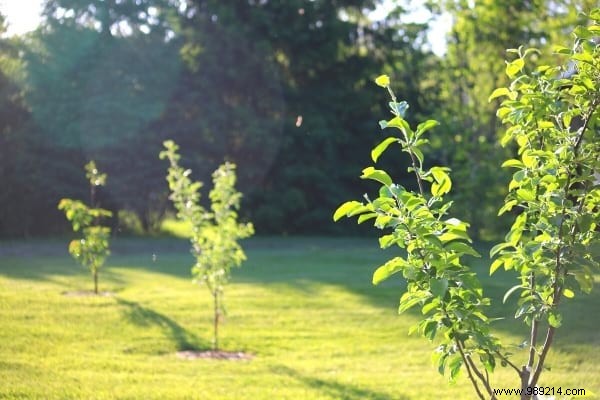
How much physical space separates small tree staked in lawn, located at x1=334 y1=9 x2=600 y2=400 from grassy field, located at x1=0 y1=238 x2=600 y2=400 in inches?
121

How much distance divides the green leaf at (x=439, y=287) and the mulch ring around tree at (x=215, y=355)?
16.5 feet

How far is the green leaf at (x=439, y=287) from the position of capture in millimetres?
2807

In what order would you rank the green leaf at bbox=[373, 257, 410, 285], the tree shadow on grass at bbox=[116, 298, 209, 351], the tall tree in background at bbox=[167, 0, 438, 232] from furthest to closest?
the tall tree in background at bbox=[167, 0, 438, 232]
the tree shadow on grass at bbox=[116, 298, 209, 351]
the green leaf at bbox=[373, 257, 410, 285]

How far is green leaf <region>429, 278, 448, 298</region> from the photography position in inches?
110

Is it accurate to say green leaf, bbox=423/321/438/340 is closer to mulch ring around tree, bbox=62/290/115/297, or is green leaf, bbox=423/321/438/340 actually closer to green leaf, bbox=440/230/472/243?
green leaf, bbox=440/230/472/243

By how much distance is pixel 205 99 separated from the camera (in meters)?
25.9

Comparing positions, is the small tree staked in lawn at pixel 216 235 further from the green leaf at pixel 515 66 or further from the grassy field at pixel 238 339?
the green leaf at pixel 515 66

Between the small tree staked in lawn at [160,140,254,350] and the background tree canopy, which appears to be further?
the background tree canopy

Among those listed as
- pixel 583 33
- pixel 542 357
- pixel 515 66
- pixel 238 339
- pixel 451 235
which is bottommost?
pixel 238 339

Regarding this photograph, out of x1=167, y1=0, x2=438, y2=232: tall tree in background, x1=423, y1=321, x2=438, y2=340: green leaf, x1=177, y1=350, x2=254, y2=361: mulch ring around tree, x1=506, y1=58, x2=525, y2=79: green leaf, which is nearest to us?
x1=423, y1=321, x2=438, y2=340: green leaf

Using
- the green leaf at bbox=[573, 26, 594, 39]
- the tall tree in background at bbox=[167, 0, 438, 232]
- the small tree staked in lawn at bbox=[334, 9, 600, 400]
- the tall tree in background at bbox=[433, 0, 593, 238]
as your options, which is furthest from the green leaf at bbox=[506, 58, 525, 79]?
the tall tree in background at bbox=[167, 0, 438, 232]

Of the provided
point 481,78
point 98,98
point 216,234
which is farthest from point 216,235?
point 98,98

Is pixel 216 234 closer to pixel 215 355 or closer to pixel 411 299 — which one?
pixel 215 355

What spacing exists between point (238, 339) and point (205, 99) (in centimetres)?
1805
